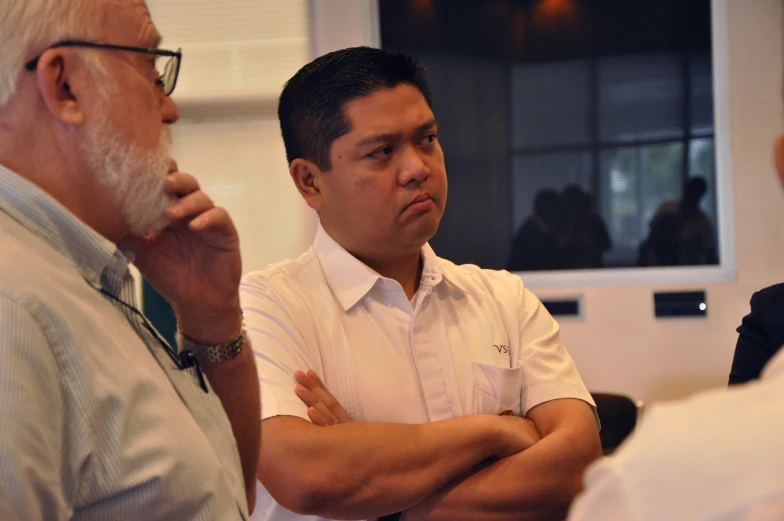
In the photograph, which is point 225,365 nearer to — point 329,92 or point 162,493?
point 162,493

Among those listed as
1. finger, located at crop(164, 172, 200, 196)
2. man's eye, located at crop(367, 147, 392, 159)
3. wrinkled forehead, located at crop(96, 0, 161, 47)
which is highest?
wrinkled forehead, located at crop(96, 0, 161, 47)

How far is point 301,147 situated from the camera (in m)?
2.03

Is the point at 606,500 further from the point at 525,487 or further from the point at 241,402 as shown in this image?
the point at 525,487

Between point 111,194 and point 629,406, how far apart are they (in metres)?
2.62

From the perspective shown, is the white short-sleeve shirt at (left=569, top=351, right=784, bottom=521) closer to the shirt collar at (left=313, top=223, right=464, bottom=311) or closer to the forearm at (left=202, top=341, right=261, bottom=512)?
the forearm at (left=202, top=341, right=261, bottom=512)

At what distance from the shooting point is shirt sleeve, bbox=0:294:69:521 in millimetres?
811

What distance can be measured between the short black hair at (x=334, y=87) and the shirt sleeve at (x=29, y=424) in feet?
3.76

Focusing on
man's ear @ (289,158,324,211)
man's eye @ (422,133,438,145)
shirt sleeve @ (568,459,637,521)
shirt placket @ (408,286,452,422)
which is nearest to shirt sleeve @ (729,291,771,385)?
shirt placket @ (408,286,452,422)

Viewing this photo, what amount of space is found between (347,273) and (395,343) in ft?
0.69

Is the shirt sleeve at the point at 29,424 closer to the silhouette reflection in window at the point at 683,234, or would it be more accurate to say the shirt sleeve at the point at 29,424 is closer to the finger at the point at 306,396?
the finger at the point at 306,396

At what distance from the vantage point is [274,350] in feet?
5.72

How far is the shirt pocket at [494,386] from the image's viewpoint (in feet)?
6.05

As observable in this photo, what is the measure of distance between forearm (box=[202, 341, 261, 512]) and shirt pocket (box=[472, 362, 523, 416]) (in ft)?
1.97

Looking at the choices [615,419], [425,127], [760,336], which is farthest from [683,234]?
[425,127]
